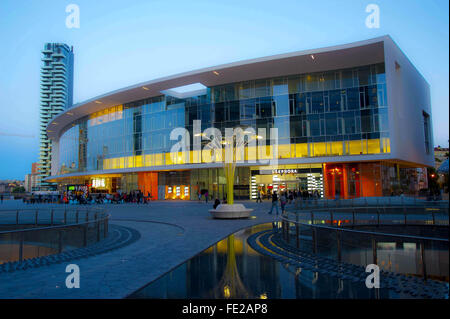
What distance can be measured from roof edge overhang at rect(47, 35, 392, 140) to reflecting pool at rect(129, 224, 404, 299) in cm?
3235

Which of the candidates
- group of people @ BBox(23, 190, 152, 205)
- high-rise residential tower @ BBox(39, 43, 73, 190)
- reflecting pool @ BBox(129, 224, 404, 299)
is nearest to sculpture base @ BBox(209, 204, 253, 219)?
reflecting pool @ BBox(129, 224, 404, 299)

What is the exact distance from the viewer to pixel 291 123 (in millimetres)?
40438

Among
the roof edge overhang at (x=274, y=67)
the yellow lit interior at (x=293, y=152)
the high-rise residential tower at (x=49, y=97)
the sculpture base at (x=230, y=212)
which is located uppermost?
the high-rise residential tower at (x=49, y=97)

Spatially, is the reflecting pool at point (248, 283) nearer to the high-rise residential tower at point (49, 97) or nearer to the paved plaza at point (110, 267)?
the paved plaza at point (110, 267)

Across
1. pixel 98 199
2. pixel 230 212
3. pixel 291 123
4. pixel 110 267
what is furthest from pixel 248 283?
pixel 98 199

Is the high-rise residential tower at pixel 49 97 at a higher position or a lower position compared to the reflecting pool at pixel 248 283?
higher

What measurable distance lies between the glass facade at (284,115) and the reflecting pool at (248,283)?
32792mm

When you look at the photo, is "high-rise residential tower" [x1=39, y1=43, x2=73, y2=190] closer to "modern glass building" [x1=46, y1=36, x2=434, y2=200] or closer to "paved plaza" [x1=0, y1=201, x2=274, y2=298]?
"modern glass building" [x1=46, y1=36, x2=434, y2=200]

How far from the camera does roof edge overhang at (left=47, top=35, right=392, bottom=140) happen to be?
35156mm

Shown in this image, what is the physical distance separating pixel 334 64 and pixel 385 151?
36.4 ft

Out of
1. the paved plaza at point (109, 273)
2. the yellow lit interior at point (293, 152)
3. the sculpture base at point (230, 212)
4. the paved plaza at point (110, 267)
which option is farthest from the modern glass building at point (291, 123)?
the paved plaza at point (109, 273)

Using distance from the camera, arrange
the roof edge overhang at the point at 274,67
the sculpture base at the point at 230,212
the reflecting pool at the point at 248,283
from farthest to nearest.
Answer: the roof edge overhang at the point at 274,67 < the sculpture base at the point at 230,212 < the reflecting pool at the point at 248,283

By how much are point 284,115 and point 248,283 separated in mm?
36300

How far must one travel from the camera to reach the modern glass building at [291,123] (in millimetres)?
37031
